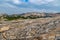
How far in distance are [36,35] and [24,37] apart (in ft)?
4.04

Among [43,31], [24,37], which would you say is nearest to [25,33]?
[24,37]

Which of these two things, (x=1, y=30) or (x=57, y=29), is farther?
(x=1, y=30)

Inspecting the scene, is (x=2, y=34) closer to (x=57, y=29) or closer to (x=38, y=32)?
(x=38, y=32)

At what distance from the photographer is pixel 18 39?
1944 centimetres

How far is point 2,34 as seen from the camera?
848 inches

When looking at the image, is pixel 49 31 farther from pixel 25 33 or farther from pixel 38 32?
pixel 25 33

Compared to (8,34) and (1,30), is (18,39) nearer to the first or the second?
(8,34)

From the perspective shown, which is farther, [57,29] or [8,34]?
[8,34]

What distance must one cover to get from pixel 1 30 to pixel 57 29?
7.11 metres

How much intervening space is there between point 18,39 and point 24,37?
0.76 meters

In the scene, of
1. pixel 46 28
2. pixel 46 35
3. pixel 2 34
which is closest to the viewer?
pixel 46 35

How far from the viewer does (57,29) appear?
19.2 meters

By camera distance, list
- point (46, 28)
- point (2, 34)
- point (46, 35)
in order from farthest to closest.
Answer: point (2, 34) → point (46, 28) → point (46, 35)

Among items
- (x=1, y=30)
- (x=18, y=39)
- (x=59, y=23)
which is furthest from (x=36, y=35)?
(x=1, y=30)
